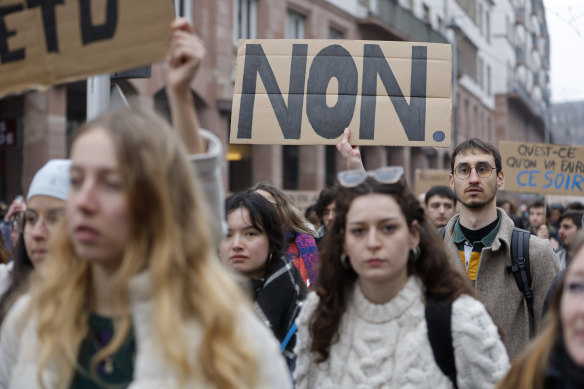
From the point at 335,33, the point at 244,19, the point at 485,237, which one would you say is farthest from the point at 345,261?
the point at 335,33

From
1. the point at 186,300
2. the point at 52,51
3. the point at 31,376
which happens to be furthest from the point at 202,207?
the point at 52,51

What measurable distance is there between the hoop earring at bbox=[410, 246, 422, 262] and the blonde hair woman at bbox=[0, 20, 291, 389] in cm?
127

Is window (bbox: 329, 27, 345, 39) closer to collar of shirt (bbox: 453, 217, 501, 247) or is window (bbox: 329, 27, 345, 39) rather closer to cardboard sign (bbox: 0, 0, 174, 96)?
collar of shirt (bbox: 453, 217, 501, 247)

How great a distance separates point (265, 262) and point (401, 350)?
1570 mm

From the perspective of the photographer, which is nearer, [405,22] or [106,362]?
[106,362]

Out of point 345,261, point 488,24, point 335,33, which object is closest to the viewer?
point 345,261

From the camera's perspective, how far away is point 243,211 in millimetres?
4598

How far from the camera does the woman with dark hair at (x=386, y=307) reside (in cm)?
309

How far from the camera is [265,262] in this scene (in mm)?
4605

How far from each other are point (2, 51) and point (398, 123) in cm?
312

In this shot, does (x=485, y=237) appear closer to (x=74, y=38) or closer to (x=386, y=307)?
(x=386, y=307)

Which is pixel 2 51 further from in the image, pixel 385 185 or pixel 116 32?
pixel 385 185

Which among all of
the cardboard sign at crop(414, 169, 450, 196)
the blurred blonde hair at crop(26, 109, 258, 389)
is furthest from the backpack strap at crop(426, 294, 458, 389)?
the cardboard sign at crop(414, 169, 450, 196)

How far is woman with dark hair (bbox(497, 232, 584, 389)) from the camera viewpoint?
7.39 feet
